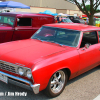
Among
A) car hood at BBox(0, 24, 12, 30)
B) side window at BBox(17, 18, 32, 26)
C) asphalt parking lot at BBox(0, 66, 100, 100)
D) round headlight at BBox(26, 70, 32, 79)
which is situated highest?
side window at BBox(17, 18, 32, 26)

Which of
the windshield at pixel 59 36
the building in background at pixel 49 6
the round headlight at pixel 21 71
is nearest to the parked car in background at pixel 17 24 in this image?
the windshield at pixel 59 36

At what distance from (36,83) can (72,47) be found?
148 centimetres

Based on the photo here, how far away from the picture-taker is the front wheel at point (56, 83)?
10.4 ft

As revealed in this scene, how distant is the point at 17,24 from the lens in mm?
6805

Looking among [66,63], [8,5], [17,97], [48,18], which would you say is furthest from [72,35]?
[8,5]

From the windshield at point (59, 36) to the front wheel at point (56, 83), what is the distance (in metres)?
0.91

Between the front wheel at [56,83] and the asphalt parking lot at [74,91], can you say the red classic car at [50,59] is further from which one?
the asphalt parking lot at [74,91]

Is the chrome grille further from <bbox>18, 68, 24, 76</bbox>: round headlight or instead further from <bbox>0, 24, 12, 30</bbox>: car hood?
<bbox>0, 24, 12, 30</bbox>: car hood

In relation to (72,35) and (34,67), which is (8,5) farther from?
(34,67)

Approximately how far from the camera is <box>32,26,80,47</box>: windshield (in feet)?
13.3

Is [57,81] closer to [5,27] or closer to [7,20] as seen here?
[5,27]

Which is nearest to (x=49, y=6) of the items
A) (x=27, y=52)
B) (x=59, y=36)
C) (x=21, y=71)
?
(x=59, y=36)

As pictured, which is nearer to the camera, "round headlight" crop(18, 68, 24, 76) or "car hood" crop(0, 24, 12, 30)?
"round headlight" crop(18, 68, 24, 76)

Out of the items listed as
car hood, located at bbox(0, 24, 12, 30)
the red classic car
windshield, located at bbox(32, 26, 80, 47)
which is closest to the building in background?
car hood, located at bbox(0, 24, 12, 30)
